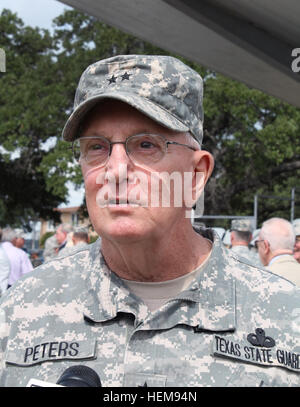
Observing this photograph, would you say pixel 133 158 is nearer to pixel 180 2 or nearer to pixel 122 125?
pixel 122 125

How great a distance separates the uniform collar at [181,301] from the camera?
64.8 inches

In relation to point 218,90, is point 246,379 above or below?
below

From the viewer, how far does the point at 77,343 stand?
1.66 m

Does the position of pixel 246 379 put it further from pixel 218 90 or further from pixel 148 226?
pixel 218 90

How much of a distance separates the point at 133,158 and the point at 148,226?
0.20 m

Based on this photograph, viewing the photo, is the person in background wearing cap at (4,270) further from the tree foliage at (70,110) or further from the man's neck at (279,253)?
the tree foliage at (70,110)

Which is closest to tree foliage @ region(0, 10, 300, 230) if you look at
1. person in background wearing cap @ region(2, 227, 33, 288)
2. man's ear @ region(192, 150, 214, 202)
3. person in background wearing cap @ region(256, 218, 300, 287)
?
person in background wearing cap @ region(2, 227, 33, 288)

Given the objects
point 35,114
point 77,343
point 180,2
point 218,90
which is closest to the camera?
point 77,343

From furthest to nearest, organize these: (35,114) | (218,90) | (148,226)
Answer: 1. (35,114)
2. (218,90)
3. (148,226)

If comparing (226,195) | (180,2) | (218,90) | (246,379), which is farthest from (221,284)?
(226,195)

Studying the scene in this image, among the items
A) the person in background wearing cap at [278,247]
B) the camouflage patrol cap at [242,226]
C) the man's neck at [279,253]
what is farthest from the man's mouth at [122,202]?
the camouflage patrol cap at [242,226]

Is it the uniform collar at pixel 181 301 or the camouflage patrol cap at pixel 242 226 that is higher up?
the camouflage patrol cap at pixel 242 226
